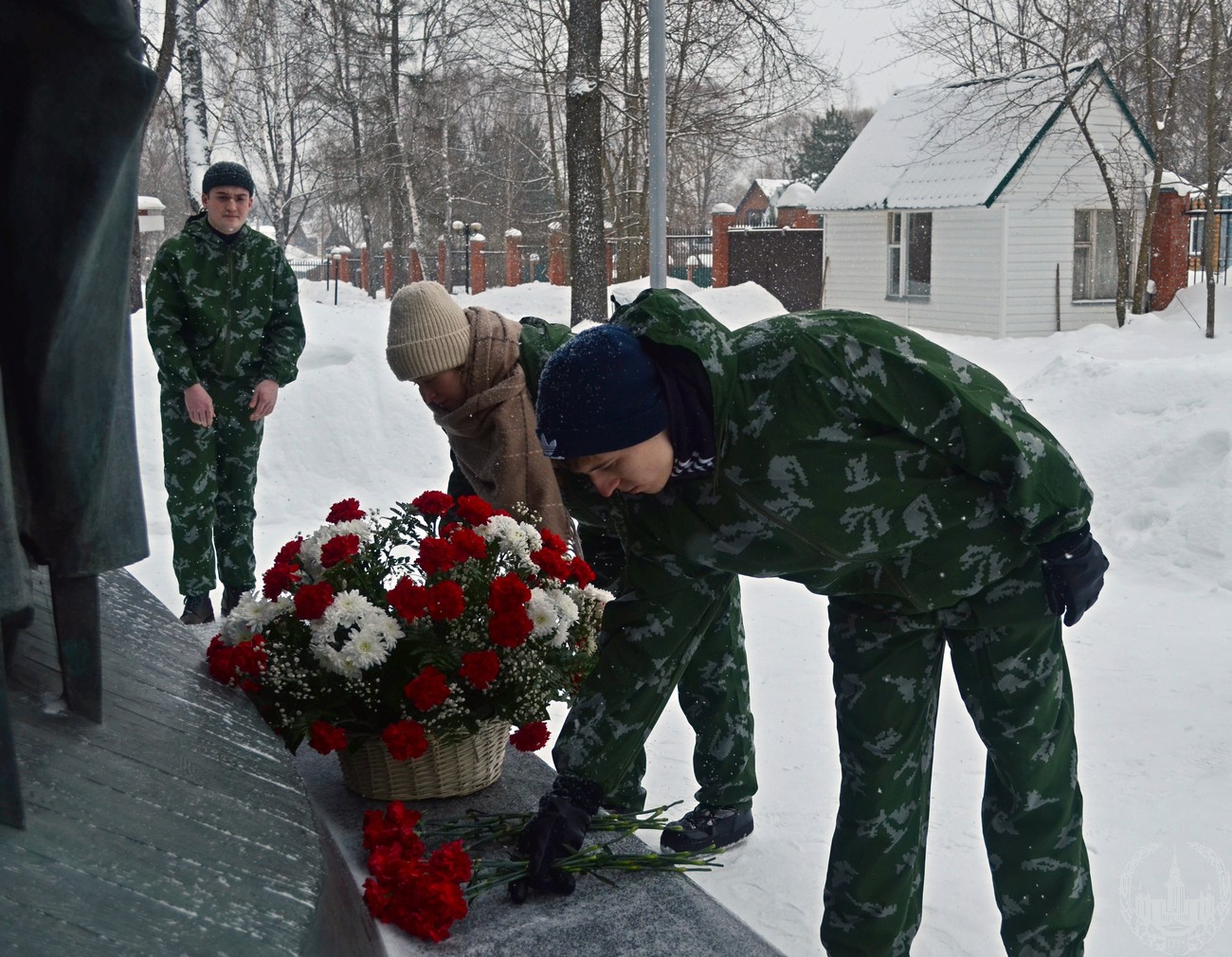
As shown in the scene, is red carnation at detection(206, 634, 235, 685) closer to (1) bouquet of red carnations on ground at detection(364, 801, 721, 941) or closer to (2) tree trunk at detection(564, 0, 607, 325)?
(1) bouquet of red carnations on ground at detection(364, 801, 721, 941)

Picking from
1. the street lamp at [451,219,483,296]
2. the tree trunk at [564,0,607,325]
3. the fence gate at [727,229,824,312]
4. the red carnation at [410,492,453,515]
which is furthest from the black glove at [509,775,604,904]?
the street lamp at [451,219,483,296]

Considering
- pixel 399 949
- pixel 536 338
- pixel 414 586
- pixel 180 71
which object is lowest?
pixel 399 949

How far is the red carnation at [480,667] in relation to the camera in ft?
8.29

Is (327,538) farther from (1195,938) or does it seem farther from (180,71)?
(180,71)

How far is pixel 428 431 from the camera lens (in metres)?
9.81

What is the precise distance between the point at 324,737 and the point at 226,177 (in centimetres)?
285

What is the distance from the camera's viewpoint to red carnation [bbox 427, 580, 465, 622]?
100 inches

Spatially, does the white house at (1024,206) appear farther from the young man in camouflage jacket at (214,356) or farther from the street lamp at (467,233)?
the young man in camouflage jacket at (214,356)

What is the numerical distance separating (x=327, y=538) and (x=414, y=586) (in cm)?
40

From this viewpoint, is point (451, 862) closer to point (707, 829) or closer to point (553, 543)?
point (553, 543)

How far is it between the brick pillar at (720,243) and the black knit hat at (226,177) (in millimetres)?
18904

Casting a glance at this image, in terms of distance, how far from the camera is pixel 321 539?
295 centimetres

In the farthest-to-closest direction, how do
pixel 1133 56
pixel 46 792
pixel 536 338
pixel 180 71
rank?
pixel 1133 56 → pixel 180 71 → pixel 536 338 → pixel 46 792

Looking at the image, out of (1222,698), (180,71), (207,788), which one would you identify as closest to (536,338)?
(207,788)
